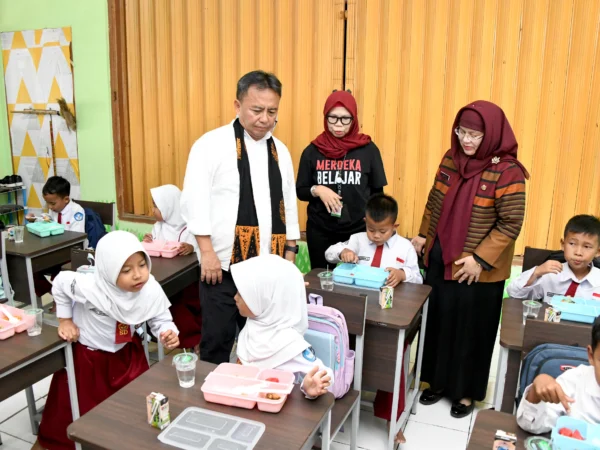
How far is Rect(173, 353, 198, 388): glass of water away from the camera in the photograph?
1.62 m

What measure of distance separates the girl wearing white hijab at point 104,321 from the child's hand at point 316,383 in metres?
0.76

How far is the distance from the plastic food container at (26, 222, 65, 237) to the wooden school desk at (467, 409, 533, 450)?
11.0 ft

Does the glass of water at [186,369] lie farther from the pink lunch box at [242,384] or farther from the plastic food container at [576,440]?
the plastic food container at [576,440]

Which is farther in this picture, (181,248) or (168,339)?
(181,248)

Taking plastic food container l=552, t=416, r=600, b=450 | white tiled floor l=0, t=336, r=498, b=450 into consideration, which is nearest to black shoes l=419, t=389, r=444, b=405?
white tiled floor l=0, t=336, r=498, b=450

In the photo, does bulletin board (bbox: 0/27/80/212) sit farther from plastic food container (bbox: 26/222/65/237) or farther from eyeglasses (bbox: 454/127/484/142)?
eyeglasses (bbox: 454/127/484/142)

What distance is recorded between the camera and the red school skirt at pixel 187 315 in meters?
3.37

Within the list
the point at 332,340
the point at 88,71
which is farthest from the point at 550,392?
the point at 88,71

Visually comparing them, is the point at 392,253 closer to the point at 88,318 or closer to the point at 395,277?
the point at 395,277

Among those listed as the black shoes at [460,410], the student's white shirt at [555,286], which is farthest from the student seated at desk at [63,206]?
the student's white shirt at [555,286]

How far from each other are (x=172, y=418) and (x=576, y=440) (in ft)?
3.59

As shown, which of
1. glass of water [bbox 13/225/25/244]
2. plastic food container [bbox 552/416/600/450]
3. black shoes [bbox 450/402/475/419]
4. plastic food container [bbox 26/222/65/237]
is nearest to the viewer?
plastic food container [bbox 552/416/600/450]

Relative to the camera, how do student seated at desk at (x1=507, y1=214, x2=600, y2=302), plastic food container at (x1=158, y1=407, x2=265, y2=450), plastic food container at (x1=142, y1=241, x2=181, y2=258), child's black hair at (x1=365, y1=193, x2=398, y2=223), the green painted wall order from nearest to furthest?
plastic food container at (x1=158, y1=407, x2=265, y2=450) → student seated at desk at (x1=507, y1=214, x2=600, y2=302) → child's black hair at (x1=365, y1=193, x2=398, y2=223) → plastic food container at (x1=142, y1=241, x2=181, y2=258) → the green painted wall

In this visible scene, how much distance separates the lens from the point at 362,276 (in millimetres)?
2627
